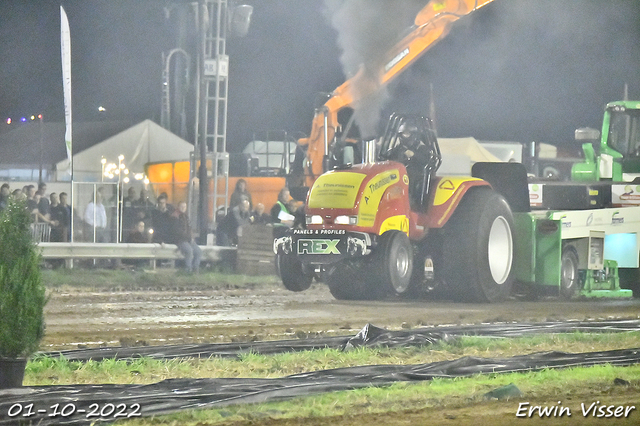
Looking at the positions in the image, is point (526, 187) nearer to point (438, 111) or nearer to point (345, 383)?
point (345, 383)

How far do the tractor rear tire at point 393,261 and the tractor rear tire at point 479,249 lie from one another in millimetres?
778

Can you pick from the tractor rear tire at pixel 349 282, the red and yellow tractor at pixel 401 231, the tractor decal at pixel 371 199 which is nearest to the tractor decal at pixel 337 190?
the red and yellow tractor at pixel 401 231

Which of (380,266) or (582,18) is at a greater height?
(582,18)

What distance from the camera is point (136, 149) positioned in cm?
2883

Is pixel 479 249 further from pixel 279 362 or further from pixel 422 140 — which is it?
pixel 279 362

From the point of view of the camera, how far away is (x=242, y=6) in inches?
882

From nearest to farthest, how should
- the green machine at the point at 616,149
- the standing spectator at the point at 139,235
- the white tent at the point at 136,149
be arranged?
the green machine at the point at 616,149 < the standing spectator at the point at 139,235 < the white tent at the point at 136,149

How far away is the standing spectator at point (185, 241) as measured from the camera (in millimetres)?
18453

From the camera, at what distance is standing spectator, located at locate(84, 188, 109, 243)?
19828 millimetres

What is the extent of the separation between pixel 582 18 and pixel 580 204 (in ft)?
33.5

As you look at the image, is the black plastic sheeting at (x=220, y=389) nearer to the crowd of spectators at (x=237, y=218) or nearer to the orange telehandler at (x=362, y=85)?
the orange telehandler at (x=362, y=85)

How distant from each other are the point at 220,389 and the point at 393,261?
6.47 metres

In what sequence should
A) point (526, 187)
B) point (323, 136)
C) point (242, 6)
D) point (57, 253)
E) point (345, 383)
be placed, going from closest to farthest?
point (345, 383) → point (526, 187) → point (323, 136) → point (57, 253) → point (242, 6)

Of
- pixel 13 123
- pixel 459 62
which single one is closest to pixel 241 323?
pixel 459 62
